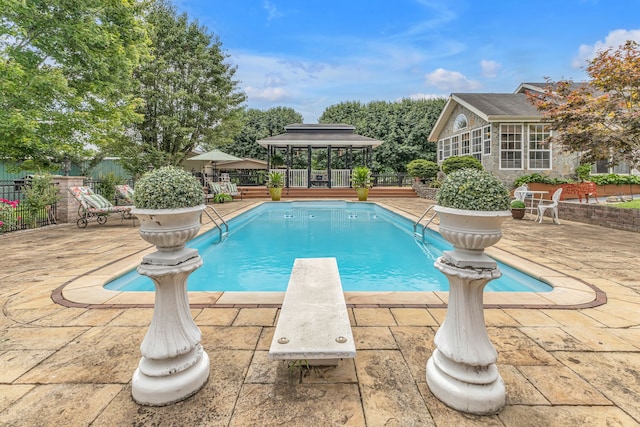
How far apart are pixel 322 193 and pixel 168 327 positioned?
15511mm

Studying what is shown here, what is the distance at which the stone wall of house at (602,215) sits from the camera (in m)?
7.18

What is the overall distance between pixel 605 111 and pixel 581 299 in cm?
701

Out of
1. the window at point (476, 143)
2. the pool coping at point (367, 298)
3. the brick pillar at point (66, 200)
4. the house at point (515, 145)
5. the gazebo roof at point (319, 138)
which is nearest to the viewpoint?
the pool coping at point (367, 298)

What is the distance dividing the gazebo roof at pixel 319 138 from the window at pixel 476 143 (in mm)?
5056

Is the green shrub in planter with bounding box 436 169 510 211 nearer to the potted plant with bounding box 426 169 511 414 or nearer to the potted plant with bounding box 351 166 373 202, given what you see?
the potted plant with bounding box 426 169 511 414

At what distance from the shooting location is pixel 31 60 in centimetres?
824

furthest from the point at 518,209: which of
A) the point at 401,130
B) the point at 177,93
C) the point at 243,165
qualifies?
the point at 401,130

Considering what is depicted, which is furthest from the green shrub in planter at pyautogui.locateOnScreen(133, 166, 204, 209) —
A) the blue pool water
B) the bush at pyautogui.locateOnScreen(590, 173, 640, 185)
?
the bush at pyautogui.locateOnScreen(590, 173, 640, 185)

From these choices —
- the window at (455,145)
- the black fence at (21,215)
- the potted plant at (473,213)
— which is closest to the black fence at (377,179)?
the window at (455,145)

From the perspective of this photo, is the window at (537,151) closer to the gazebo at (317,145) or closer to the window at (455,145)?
the window at (455,145)

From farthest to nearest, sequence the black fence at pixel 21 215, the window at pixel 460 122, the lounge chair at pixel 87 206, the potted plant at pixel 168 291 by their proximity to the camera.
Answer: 1. the window at pixel 460 122
2. the lounge chair at pixel 87 206
3. the black fence at pixel 21 215
4. the potted plant at pixel 168 291

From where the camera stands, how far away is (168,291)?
1807 mm

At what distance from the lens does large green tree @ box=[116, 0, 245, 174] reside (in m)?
14.5

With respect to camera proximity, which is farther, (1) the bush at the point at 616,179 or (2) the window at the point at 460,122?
(2) the window at the point at 460,122
